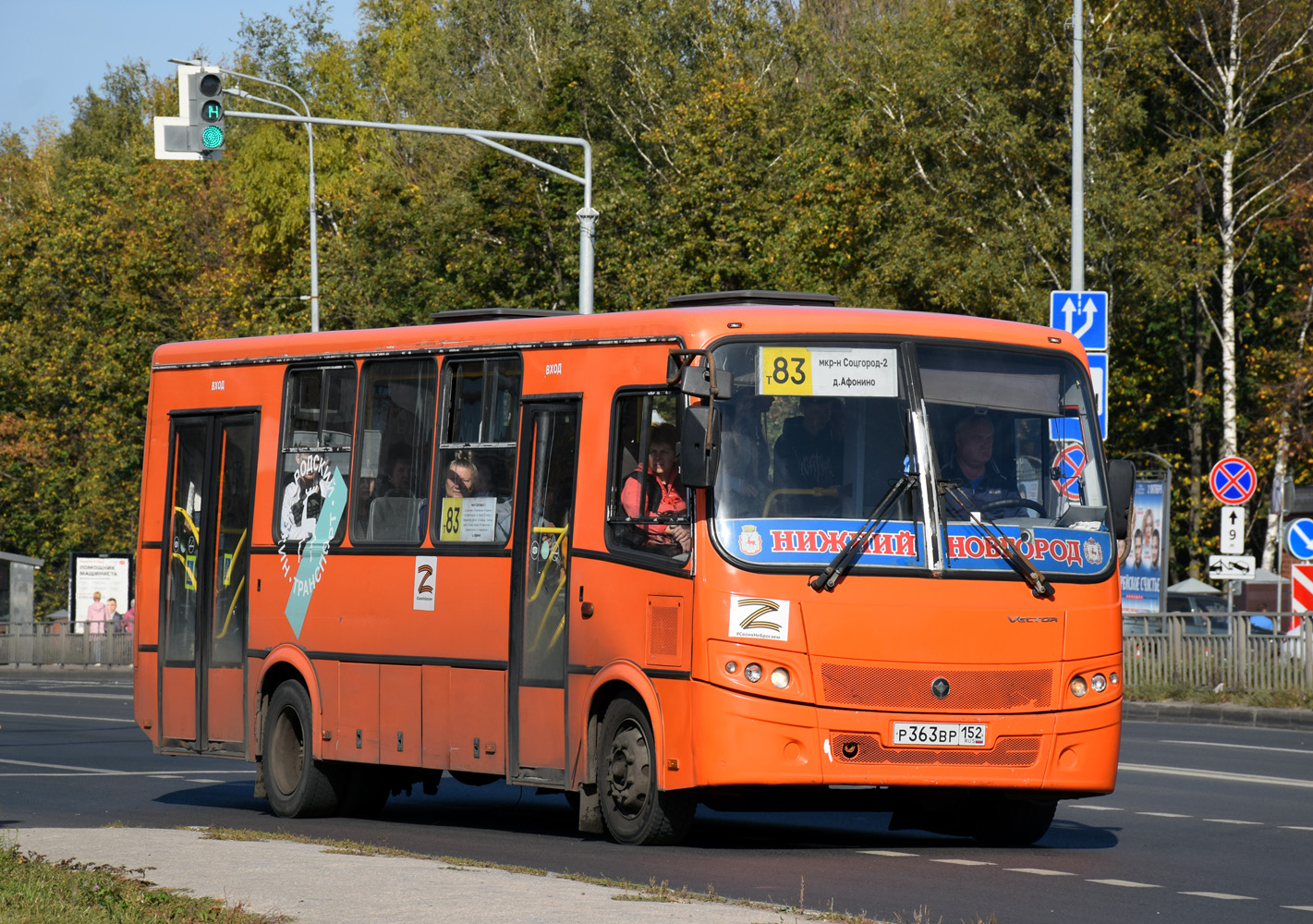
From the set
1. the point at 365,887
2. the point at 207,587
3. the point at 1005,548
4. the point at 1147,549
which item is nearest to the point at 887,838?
the point at 1005,548

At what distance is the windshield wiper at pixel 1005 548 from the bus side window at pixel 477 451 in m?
2.81

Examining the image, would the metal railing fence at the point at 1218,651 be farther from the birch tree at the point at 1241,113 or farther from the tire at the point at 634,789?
the tire at the point at 634,789

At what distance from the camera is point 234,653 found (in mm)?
15141

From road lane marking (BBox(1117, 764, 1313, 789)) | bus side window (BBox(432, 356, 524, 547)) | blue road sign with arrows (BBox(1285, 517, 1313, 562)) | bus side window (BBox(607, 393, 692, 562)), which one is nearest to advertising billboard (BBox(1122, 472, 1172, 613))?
blue road sign with arrows (BBox(1285, 517, 1313, 562))

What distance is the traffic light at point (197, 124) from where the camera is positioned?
21203 millimetres

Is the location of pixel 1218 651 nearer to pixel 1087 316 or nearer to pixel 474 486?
pixel 1087 316

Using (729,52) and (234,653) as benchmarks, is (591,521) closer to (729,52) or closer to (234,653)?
(234,653)

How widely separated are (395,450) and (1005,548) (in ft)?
14.2

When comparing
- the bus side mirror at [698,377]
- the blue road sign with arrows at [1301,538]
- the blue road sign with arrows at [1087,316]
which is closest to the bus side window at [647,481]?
the bus side mirror at [698,377]

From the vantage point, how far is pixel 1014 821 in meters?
12.7

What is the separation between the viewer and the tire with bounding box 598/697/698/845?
11.6 metres

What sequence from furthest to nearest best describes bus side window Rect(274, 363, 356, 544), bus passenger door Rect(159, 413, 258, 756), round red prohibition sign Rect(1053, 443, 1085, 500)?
bus passenger door Rect(159, 413, 258, 756) < bus side window Rect(274, 363, 356, 544) < round red prohibition sign Rect(1053, 443, 1085, 500)

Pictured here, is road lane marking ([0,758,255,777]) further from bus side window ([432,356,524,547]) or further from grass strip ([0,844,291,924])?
grass strip ([0,844,291,924])

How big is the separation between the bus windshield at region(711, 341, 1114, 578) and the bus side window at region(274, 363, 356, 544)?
12.4 ft
